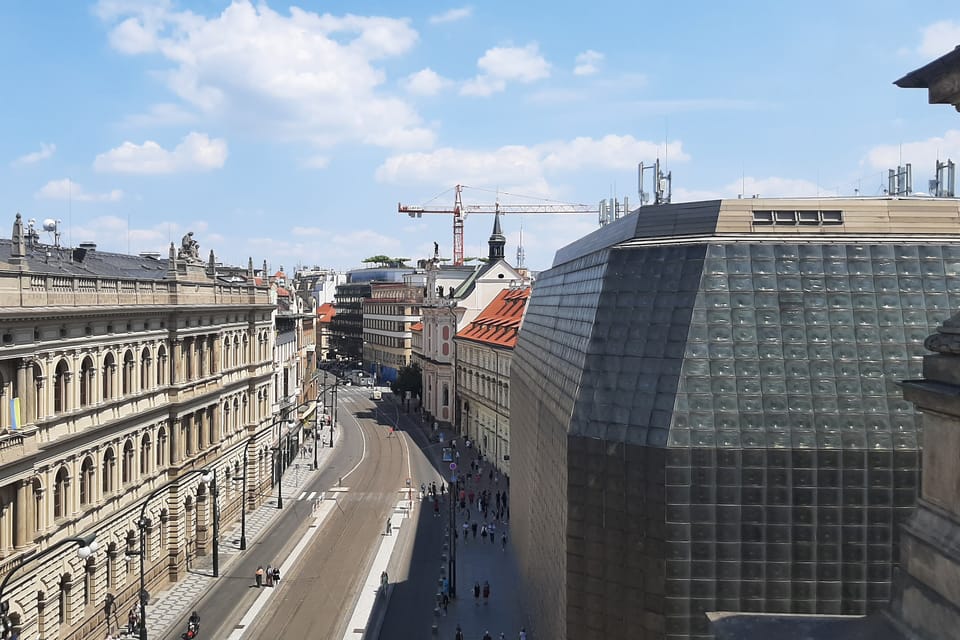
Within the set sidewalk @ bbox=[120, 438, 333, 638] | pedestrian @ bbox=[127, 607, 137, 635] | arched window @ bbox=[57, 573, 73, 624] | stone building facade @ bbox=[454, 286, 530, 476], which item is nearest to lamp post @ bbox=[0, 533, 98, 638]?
arched window @ bbox=[57, 573, 73, 624]

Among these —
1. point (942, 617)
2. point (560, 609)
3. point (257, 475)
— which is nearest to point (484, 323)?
point (257, 475)

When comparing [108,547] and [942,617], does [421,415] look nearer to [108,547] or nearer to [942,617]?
[108,547]

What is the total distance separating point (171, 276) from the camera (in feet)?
175

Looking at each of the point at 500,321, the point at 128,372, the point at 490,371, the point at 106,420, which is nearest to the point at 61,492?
the point at 106,420

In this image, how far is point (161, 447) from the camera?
50.6m

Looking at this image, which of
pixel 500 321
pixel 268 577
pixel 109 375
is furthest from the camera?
pixel 500 321

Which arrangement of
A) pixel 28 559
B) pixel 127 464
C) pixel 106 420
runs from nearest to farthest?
pixel 28 559
pixel 106 420
pixel 127 464

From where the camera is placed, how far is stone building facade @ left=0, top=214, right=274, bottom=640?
113 ft

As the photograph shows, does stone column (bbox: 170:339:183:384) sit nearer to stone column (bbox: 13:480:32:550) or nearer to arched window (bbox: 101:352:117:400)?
arched window (bbox: 101:352:117:400)

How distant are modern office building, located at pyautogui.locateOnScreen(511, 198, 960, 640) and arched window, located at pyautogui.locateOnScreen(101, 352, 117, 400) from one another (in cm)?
2459

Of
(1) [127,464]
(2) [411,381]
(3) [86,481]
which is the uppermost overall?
(3) [86,481]

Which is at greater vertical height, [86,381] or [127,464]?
[86,381]

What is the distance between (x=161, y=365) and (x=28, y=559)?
57.3 ft

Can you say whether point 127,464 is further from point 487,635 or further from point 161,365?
point 487,635
